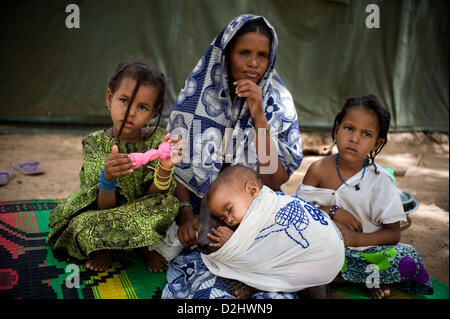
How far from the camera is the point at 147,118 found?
6.99 ft

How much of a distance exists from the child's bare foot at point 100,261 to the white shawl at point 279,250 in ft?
2.31

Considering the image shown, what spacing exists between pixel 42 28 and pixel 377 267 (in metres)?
4.67

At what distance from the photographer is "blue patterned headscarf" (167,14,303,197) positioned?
97.0 inches

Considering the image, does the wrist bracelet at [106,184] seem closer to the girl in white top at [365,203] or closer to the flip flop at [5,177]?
the girl in white top at [365,203]

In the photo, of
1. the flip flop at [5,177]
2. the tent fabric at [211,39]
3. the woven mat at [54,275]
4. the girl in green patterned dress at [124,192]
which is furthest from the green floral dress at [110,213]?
the tent fabric at [211,39]

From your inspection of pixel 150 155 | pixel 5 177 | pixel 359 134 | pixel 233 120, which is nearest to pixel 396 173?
pixel 359 134

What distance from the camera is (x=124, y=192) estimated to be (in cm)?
226

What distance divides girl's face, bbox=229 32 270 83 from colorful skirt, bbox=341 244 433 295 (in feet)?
3.91

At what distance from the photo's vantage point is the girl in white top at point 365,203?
2217 mm

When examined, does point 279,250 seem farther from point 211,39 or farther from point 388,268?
point 211,39
